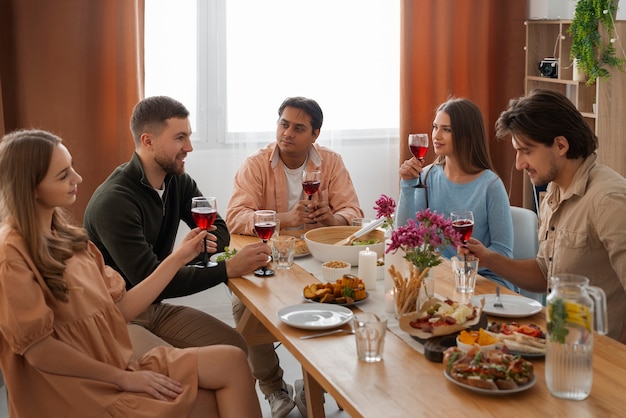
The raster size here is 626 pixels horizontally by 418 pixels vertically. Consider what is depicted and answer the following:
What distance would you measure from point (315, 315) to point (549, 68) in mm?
2848

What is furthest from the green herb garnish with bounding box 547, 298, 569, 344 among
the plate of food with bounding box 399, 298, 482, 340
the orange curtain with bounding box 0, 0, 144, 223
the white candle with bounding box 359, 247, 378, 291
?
the orange curtain with bounding box 0, 0, 144, 223

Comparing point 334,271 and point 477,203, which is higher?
point 477,203

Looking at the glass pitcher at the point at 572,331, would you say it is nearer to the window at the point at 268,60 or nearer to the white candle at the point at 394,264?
the white candle at the point at 394,264

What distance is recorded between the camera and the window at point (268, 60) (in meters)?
4.49

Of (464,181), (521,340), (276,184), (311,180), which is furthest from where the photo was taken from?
(276,184)

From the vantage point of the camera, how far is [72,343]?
2.13 metres

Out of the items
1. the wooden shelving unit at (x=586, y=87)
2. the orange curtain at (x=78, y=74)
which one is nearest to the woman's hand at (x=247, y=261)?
the orange curtain at (x=78, y=74)

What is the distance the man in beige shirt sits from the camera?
2357 mm

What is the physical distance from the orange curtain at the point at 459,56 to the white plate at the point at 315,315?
104 inches

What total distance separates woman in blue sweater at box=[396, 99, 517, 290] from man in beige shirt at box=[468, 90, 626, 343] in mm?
577

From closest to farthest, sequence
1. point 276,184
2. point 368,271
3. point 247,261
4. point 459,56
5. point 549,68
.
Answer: point 368,271
point 247,261
point 276,184
point 549,68
point 459,56

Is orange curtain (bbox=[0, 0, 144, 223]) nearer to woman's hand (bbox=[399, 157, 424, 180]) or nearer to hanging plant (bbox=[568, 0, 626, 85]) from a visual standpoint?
woman's hand (bbox=[399, 157, 424, 180])

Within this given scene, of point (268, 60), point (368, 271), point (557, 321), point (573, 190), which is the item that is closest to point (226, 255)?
point (368, 271)

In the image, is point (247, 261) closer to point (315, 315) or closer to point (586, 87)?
point (315, 315)
